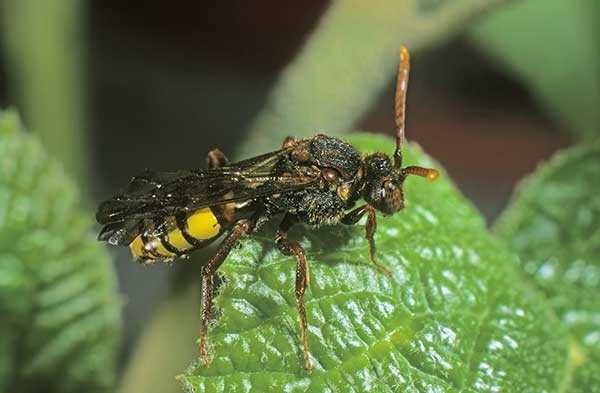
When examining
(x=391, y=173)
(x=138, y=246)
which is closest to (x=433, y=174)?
(x=391, y=173)

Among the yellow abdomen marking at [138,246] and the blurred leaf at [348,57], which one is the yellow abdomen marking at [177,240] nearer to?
the yellow abdomen marking at [138,246]

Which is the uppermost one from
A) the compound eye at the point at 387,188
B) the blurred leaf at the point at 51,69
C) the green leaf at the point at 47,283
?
the blurred leaf at the point at 51,69

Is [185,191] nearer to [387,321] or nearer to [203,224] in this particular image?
[203,224]

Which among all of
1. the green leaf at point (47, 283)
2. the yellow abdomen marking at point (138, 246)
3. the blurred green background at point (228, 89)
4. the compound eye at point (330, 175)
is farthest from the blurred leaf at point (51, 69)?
the compound eye at point (330, 175)

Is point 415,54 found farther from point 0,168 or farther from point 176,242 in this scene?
point 0,168

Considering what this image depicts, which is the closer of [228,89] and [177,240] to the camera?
[177,240]

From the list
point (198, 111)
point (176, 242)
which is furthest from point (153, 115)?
point (176, 242)

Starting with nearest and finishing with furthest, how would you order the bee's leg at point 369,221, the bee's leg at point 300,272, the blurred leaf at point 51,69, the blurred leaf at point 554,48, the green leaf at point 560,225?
the bee's leg at point 300,272 → the bee's leg at point 369,221 → the green leaf at point 560,225 → the blurred leaf at point 51,69 → the blurred leaf at point 554,48
